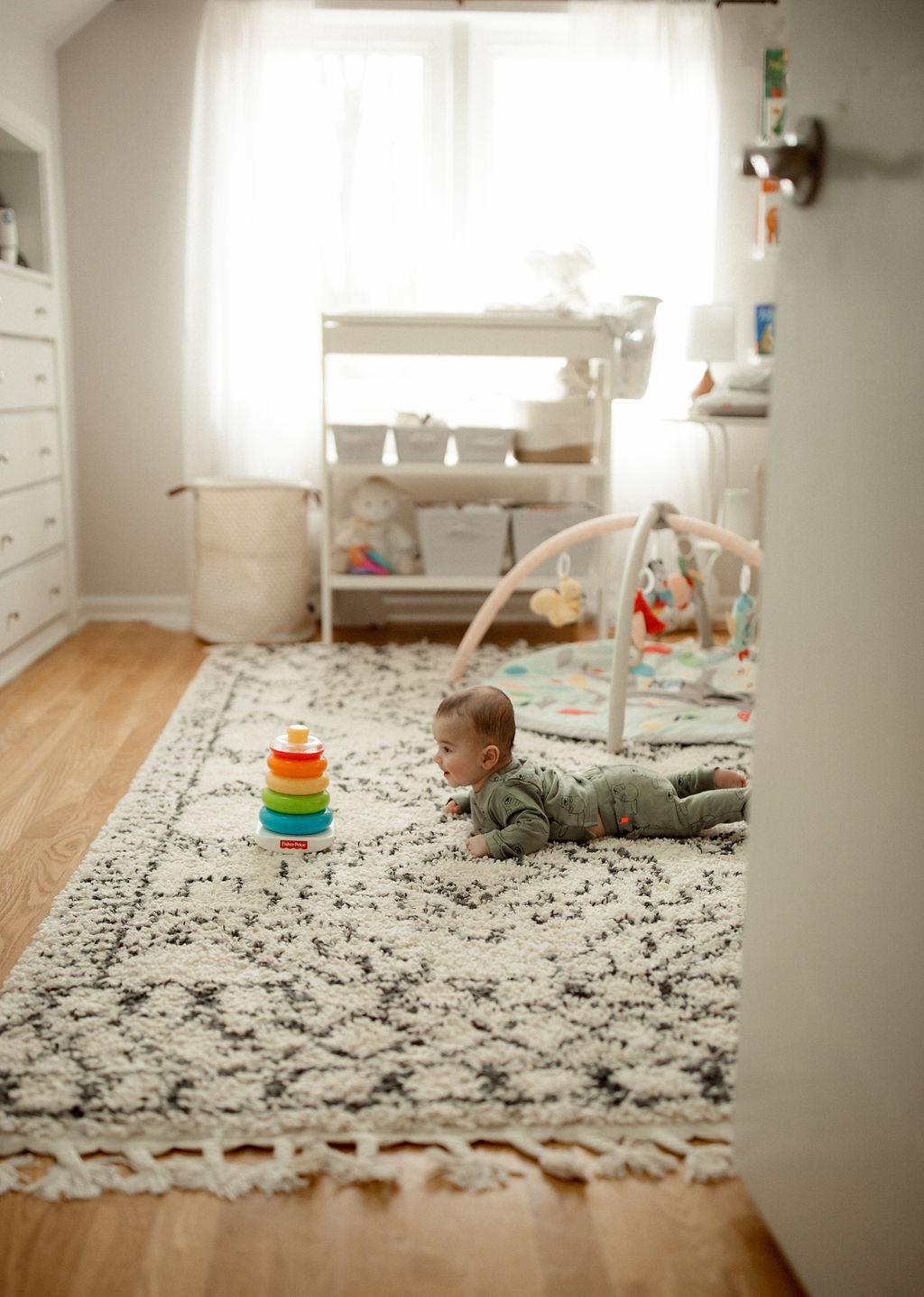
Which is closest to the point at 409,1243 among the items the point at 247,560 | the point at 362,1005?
the point at 362,1005

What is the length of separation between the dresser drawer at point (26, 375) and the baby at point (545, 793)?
176 cm

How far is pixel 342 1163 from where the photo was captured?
1065 mm

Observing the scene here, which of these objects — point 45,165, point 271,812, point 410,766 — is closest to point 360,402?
point 45,165

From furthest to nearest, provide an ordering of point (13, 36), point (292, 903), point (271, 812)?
point (13, 36)
point (271, 812)
point (292, 903)

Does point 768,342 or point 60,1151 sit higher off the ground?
point 768,342

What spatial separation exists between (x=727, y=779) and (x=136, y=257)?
2.70 meters

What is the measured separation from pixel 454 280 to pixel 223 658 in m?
1.42

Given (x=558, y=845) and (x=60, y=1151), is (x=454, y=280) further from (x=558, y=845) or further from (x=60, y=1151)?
(x=60, y=1151)

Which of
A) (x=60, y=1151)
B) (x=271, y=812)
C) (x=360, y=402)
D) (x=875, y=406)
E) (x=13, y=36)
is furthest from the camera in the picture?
(x=360, y=402)

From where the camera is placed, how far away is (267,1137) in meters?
1.10

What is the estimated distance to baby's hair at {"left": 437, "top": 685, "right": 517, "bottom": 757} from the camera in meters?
1.76

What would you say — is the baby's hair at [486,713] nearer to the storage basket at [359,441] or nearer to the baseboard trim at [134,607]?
the storage basket at [359,441]

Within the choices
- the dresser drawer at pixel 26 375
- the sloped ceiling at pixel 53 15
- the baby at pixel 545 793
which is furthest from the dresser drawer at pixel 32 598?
the baby at pixel 545 793

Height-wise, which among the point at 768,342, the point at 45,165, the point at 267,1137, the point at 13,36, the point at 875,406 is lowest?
the point at 267,1137
